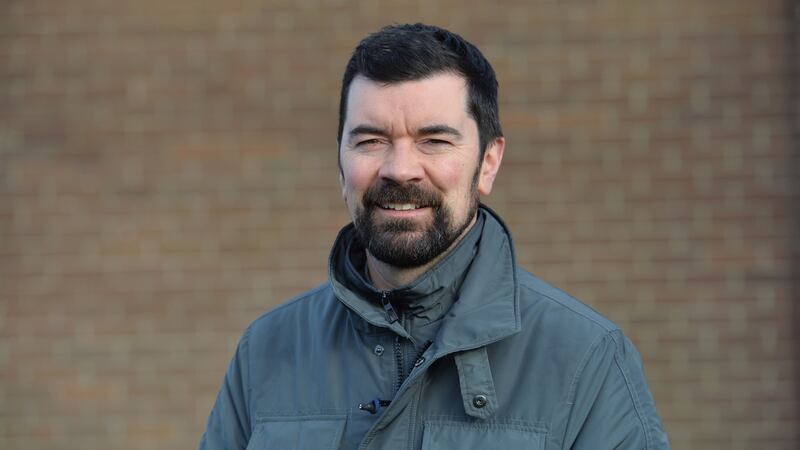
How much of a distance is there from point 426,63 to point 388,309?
22.1 inches

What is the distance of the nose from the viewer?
246cm

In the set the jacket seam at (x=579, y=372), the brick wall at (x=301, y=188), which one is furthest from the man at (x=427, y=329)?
the brick wall at (x=301, y=188)

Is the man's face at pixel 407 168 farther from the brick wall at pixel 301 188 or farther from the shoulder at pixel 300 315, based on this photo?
the brick wall at pixel 301 188

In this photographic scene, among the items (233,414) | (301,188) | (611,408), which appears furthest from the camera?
(301,188)

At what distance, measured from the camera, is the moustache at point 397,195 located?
2.48m

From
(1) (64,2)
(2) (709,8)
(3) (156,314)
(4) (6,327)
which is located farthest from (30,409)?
(2) (709,8)

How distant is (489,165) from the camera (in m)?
2.73

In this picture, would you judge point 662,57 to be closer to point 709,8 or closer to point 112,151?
point 709,8

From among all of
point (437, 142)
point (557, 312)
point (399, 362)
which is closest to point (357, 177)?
point (437, 142)

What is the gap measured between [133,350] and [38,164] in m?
0.99

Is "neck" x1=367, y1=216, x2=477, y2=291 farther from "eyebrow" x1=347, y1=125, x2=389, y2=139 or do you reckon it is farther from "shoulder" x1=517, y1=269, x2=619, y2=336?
"eyebrow" x1=347, y1=125, x2=389, y2=139

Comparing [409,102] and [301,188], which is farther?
[301,188]

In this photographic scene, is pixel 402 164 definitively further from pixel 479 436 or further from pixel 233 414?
pixel 233 414

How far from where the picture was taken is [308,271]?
5.34 meters
